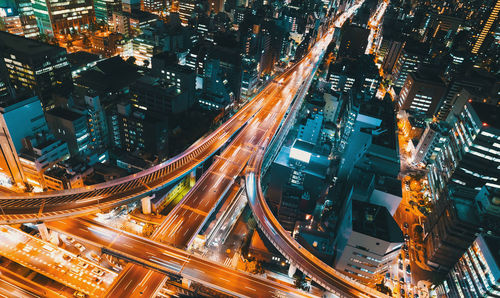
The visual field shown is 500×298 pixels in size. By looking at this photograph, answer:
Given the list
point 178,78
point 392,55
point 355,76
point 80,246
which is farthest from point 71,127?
point 392,55

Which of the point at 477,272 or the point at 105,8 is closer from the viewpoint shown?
the point at 477,272

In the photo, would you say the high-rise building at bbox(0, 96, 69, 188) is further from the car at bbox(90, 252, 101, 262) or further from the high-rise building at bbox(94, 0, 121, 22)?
the high-rise building at bbox(94, 0, 121, 22)

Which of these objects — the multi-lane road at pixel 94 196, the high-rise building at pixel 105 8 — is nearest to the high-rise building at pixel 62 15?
the high-rise building at pixel 105 8

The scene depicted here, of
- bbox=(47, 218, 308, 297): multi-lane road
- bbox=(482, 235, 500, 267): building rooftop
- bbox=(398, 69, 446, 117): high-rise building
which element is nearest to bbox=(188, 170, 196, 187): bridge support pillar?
bbox=(47, 218, 308, 297): multi-lane road

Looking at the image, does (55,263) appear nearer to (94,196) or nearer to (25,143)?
(94,196)

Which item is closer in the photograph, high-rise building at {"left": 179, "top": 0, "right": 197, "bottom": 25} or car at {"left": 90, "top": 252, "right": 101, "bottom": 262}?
car at {"left": 90, "top": 252, "right": 101, "bottom": 262}

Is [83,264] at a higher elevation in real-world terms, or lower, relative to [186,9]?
lower
